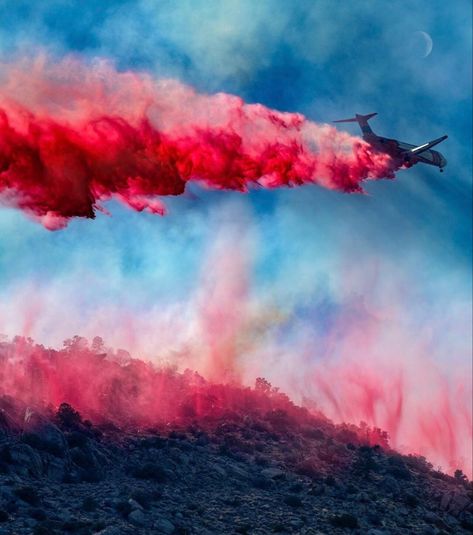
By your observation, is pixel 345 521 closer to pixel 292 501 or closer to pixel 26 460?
pixel 292 501

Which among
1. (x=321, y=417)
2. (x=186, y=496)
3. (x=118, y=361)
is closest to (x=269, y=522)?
(x=186, y=496)

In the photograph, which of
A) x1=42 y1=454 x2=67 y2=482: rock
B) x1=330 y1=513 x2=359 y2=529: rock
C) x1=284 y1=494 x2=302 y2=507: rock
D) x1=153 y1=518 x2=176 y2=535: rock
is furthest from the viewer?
x1=284 y1=494 x2=302 y2=507: rock

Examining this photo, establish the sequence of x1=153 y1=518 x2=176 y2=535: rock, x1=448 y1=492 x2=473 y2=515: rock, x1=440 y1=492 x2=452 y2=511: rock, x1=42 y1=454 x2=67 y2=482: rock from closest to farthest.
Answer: x1=153 y1=518 x2=176 y2=535: rock < x1=42 y1=454 x2=67 y2=482: rock < x1=448 y1=492 x2=473 y2=515: rock < x1=440 y1=492 x2=452 y2=511: rock

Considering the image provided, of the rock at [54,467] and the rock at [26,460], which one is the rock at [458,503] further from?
the rock at [26,460]

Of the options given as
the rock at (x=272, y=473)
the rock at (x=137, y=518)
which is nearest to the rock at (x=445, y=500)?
the rock at (x=272, y=473)

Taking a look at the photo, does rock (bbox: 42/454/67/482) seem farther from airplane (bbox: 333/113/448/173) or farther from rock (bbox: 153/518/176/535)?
airplane (bbox: 333/113/448/173)

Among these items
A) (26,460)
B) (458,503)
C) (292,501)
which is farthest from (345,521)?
(26,460)

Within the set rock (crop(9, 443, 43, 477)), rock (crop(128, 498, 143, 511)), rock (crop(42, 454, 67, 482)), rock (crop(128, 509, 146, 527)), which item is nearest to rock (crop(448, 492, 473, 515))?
rock (crop(128, 498, 143, 511))
